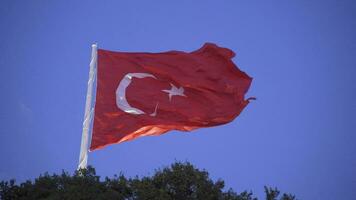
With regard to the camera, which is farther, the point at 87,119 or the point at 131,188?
the point at 131,188

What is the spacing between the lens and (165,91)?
19.8 meters

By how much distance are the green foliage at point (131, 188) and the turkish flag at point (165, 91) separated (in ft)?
10.1

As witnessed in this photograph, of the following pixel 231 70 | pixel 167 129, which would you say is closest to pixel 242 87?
pixel 231 70

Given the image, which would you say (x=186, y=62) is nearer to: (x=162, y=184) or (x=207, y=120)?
(x=207, y=120)

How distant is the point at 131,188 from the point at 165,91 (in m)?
5.25

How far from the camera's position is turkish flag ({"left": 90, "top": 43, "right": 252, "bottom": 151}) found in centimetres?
1808

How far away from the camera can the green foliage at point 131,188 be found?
1911 centimetres

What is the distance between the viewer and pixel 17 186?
20.4 metres

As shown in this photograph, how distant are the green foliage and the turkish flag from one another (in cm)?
306

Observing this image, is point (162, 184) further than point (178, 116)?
Yes

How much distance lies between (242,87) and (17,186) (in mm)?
11225

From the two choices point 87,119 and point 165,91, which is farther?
point 165,91

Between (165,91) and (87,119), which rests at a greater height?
(165,91)

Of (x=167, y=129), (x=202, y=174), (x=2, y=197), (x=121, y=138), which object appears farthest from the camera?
(x=202, y=174)
